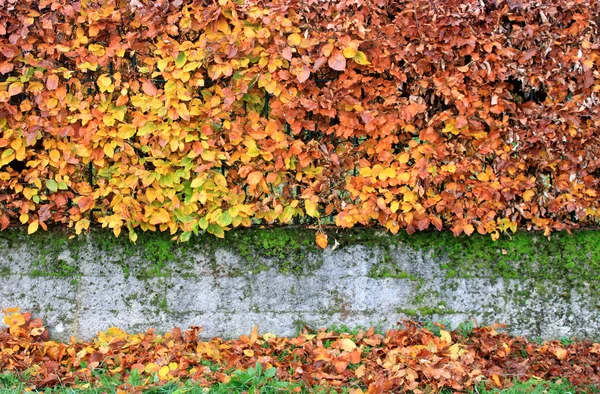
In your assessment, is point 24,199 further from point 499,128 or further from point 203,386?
point 499,128

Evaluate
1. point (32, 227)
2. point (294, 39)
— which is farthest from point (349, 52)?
point (32, 227)

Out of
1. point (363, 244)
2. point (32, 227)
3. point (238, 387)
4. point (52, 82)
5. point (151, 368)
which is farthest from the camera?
point (363, 244)

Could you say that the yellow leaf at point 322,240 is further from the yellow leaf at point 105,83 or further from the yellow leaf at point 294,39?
the yellow leaf at point 105,83

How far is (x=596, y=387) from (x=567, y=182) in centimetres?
126

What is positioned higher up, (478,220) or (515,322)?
(478,220)

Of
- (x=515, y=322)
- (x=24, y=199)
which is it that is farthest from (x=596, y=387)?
(x=24, y=199)

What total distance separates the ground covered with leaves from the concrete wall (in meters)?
0.12

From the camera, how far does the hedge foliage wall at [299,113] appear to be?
11.4ft

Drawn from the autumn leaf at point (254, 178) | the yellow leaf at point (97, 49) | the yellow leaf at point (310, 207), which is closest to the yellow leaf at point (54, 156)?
the yellow leaf at point (97, 49)

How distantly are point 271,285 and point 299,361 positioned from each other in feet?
1.85

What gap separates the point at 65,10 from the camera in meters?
3.43

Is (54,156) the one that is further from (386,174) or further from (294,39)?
(386,174)

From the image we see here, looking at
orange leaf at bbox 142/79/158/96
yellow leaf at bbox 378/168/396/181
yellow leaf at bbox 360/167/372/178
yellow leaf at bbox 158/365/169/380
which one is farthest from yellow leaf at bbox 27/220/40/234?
yellow leaf at bbox 378/168/396/181

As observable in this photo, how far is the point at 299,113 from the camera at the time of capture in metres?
3.60
